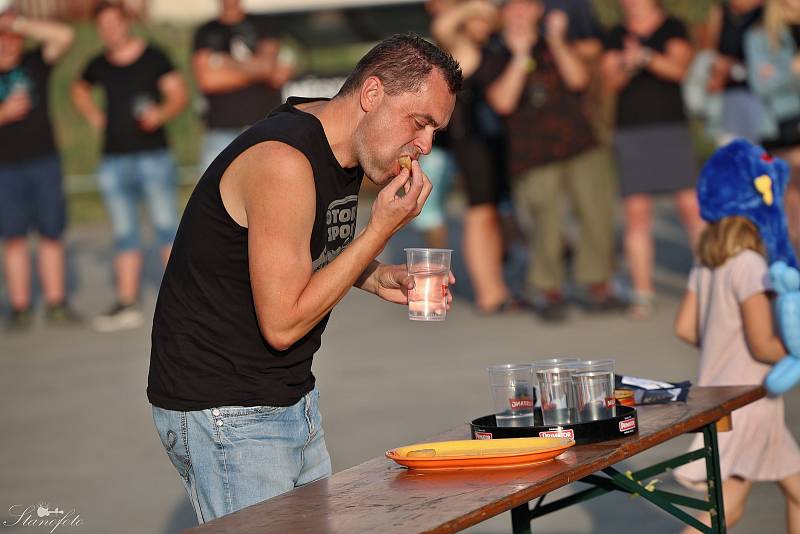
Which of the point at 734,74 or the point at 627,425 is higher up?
the point at 734,74

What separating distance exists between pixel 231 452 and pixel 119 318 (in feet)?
27.1

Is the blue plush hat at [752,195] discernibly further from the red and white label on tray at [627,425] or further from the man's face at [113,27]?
the man's face at [113,27]

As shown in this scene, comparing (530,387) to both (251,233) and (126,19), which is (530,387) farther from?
(126,19)

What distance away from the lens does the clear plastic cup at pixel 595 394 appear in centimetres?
367

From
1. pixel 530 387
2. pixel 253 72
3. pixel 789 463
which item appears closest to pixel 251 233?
pixel 530 387

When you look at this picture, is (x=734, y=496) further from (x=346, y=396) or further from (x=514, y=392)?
(x=346, y=396)

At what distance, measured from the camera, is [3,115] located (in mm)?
10992

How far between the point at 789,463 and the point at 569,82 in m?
5.94

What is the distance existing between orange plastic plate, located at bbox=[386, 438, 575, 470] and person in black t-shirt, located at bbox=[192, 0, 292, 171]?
8009 mm

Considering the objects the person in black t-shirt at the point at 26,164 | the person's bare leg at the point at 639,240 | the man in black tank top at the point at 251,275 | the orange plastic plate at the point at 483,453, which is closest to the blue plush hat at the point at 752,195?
the man in black tank top at the point at 251,275

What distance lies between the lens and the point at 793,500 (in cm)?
480

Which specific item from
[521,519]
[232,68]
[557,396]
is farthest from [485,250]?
[557,396]

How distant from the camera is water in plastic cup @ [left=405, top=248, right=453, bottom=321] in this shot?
12.5ft

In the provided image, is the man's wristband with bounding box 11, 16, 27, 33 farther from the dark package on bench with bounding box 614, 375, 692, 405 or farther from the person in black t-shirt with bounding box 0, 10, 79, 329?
the dark package on bench with bounding box 614, 375, 692, 405
